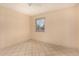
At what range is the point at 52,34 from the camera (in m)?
2.72

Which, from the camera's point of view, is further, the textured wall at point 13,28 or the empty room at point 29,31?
the textured wall at point 13,28

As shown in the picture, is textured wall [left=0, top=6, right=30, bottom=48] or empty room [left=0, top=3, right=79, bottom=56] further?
textured wall [left=0, top=6, right=30, bottom=48]

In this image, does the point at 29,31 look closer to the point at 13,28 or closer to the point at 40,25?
the point at 40,25

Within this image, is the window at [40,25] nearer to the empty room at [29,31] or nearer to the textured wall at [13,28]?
the empty room at [29,31]

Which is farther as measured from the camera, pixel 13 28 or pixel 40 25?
pixel 13 28

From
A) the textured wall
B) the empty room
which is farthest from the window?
the textured wall

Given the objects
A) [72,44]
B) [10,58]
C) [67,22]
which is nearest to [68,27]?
[67,22]

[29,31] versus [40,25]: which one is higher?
[40,25]

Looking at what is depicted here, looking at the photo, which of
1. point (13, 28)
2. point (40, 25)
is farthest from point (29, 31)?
point (13, 28)

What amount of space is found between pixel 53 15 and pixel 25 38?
1098 millimetres

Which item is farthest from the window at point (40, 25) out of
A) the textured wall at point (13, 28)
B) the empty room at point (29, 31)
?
the textured wall at point (13, 28)

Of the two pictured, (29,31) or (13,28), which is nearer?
(29,31)

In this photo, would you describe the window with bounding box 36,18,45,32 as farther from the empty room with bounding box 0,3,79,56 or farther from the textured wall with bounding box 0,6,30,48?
the textured wall with bounding box 0,6,30,48

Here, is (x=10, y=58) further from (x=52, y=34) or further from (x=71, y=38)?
(x=71, y=38)
